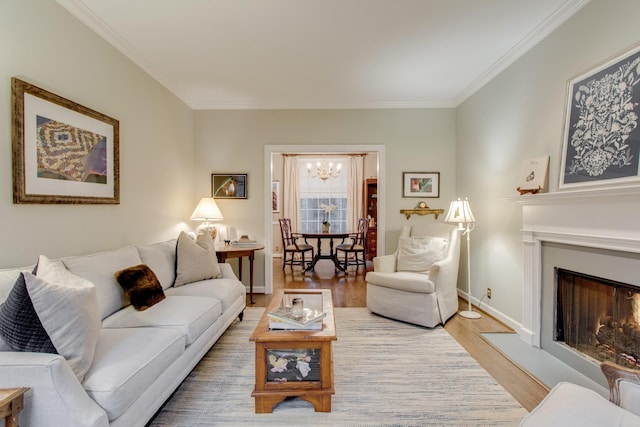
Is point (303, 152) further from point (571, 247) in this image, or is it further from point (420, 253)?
point (571, 247)

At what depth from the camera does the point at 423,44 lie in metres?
2.87

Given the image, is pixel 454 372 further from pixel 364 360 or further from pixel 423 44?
pixel 423 44

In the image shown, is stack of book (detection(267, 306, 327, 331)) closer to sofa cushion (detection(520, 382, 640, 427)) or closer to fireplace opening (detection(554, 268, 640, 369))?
sofa cushion (detection(520, 382, 640, 427))

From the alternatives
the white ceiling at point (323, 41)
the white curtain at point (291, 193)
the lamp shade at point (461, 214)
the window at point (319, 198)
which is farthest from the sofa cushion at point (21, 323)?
the window at point (319, 198)

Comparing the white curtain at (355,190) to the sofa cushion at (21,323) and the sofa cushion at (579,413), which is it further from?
the sofa cushion at (21,323)

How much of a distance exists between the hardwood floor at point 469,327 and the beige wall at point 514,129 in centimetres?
43

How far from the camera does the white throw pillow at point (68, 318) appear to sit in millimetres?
1316

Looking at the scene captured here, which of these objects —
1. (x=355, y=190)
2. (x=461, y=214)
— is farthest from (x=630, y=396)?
(x=355, y=190)

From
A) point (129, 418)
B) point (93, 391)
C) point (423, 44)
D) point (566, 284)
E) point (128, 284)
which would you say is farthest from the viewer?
point (423, 44)

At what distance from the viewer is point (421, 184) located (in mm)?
4402

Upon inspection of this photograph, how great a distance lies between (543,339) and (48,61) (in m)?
4.27

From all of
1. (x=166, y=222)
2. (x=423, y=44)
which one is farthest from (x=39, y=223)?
(x=423, y=44)

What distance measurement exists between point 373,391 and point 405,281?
136 centimetres

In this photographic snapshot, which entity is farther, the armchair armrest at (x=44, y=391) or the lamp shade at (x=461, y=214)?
the lamp shade at (x=461, y=214)
